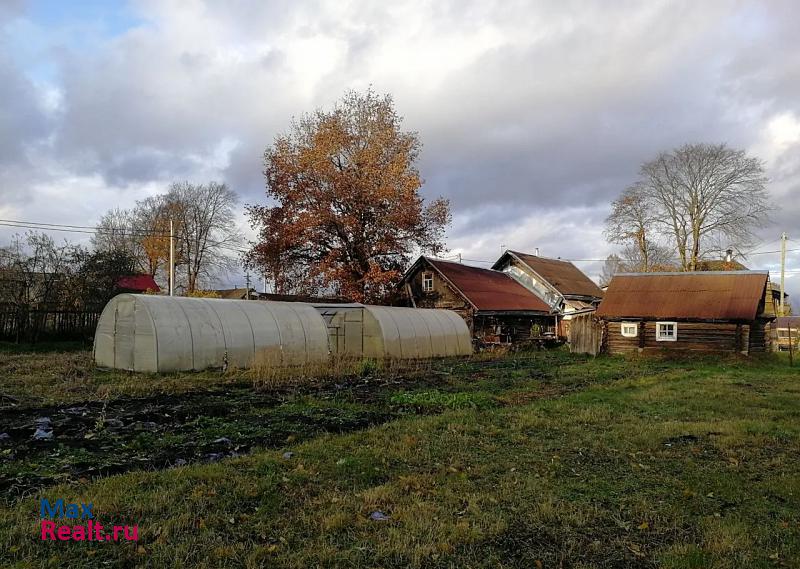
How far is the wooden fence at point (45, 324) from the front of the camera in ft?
71.3

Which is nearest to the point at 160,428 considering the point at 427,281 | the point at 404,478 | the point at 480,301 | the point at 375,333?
the point at 404,478

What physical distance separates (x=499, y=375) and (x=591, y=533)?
12461 mm

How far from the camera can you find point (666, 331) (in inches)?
1001

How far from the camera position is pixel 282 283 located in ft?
109

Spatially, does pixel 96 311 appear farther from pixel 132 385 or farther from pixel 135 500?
pixel 135 500

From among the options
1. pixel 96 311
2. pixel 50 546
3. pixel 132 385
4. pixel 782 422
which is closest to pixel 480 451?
pixel 50 546

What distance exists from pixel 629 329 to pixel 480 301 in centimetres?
888

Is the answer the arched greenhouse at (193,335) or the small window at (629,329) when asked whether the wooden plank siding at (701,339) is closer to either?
the small window at (629,329)

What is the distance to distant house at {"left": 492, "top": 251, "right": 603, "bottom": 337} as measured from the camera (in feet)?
124

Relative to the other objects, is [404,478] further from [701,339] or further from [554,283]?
[554,283]

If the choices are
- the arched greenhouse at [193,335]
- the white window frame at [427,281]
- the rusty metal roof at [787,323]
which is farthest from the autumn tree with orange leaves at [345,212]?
the rusty metal roof at [787,323]

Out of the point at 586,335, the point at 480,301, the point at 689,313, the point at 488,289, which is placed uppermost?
the point at 488,289

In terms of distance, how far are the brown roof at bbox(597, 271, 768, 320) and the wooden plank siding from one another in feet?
1.77

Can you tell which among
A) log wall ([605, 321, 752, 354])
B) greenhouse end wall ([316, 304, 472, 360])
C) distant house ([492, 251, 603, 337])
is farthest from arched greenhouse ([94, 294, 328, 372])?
distant house ([492, 251, 603, 337])
